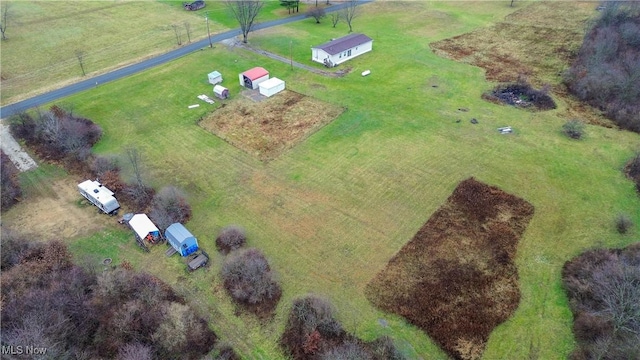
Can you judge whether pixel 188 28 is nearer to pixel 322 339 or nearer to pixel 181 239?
pixel 181 239

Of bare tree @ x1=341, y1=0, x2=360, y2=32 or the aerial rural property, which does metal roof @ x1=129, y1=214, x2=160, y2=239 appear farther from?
bare tree @ x1=341, y1=0, x2=360, y2=32

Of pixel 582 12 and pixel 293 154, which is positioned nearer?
pixel 293 154

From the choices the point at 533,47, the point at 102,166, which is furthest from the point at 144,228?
the point at 533,47

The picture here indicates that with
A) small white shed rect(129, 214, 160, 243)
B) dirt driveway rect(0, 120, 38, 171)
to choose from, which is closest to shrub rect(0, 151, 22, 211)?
dirt driveway rect(0, 120, 38, 171)

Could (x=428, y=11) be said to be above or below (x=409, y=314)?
above

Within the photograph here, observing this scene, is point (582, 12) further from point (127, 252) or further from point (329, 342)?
point (127, 252)

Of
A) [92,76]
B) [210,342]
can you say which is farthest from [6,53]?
[210,342]
